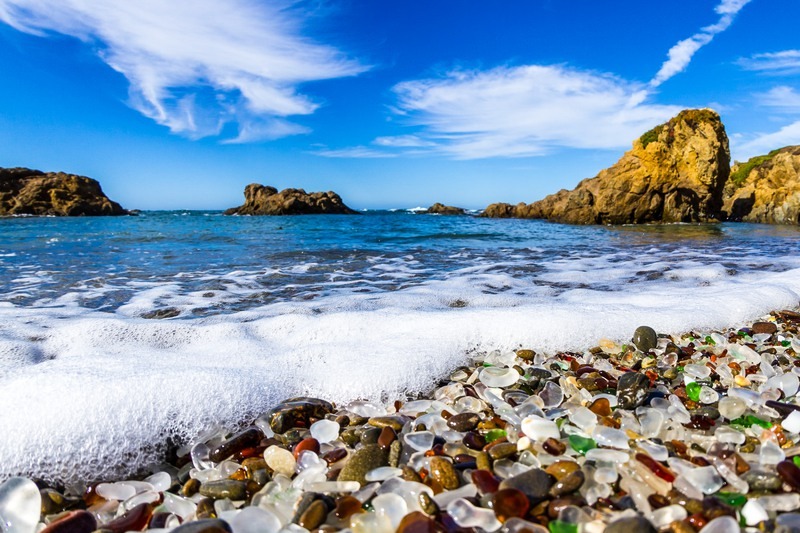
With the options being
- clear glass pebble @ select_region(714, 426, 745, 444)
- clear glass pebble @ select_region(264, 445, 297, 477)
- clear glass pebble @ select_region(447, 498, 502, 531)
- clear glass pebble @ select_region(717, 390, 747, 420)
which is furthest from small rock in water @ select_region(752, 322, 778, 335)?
clear glass pebble @ select_region(264, 445, 297, 477)

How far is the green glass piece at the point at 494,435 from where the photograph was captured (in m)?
1.59

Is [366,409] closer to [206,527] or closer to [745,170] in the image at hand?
[206,527]

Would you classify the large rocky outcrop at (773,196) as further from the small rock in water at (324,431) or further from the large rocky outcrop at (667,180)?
the small rock in water at (324,431)

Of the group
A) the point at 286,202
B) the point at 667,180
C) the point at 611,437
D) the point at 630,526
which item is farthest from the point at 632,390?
the point at 286,202

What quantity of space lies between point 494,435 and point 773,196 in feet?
110

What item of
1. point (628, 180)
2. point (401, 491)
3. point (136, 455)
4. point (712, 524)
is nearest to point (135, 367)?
point (136, 455)

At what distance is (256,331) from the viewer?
320 centimetres

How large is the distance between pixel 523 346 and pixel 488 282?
267 cm

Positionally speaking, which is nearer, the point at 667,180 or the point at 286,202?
the point at 667,180

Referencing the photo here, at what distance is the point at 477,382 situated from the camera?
219 centimetres

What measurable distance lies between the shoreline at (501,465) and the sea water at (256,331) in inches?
8.2

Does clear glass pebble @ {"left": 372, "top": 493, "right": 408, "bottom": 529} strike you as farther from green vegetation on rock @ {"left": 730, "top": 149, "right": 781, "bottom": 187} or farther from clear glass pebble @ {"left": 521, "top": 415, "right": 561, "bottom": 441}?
green vegetation on rock @ {"left": 730, "top": 149, "right": 781, "bottom": 187}

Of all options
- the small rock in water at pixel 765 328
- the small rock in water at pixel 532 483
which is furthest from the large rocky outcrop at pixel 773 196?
the small rock in water at pixel 532 483

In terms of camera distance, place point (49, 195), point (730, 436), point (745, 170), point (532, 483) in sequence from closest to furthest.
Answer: point (532, 483), point (730, 436), point (745, 170), point (49, 195)
